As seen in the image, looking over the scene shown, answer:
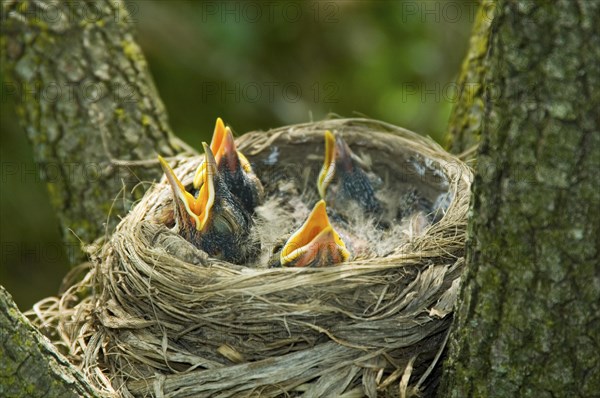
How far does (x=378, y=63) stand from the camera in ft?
13.6

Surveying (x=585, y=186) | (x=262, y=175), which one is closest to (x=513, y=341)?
(x=585, y=186)

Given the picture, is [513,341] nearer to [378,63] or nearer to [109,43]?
[109,43]

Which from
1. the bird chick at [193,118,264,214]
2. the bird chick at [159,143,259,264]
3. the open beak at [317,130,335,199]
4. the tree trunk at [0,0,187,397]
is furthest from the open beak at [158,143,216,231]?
the open beak at [317,130,335,199]

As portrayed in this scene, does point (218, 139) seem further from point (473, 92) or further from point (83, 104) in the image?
point (473, 92)

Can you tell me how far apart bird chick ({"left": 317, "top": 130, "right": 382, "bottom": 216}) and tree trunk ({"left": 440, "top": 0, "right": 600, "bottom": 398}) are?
1278 mm

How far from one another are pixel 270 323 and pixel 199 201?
647 mm

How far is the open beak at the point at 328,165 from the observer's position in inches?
108

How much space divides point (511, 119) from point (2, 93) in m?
2.75

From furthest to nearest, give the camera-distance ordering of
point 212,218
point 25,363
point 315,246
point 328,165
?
point 328,165
point 212,218
point 315,246
point 25,363

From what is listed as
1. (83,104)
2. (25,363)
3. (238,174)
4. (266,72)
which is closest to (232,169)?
(238,174)

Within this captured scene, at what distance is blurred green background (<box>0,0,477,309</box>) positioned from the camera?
4051mm

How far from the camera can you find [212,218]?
95.0 inches

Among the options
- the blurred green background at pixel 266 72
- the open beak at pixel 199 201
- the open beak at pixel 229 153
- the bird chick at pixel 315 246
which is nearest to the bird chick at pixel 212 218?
the open beak at pixel 199 201

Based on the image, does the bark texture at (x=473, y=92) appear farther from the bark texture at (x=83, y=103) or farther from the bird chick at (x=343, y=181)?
the bark texture at (x=83, y=103)
